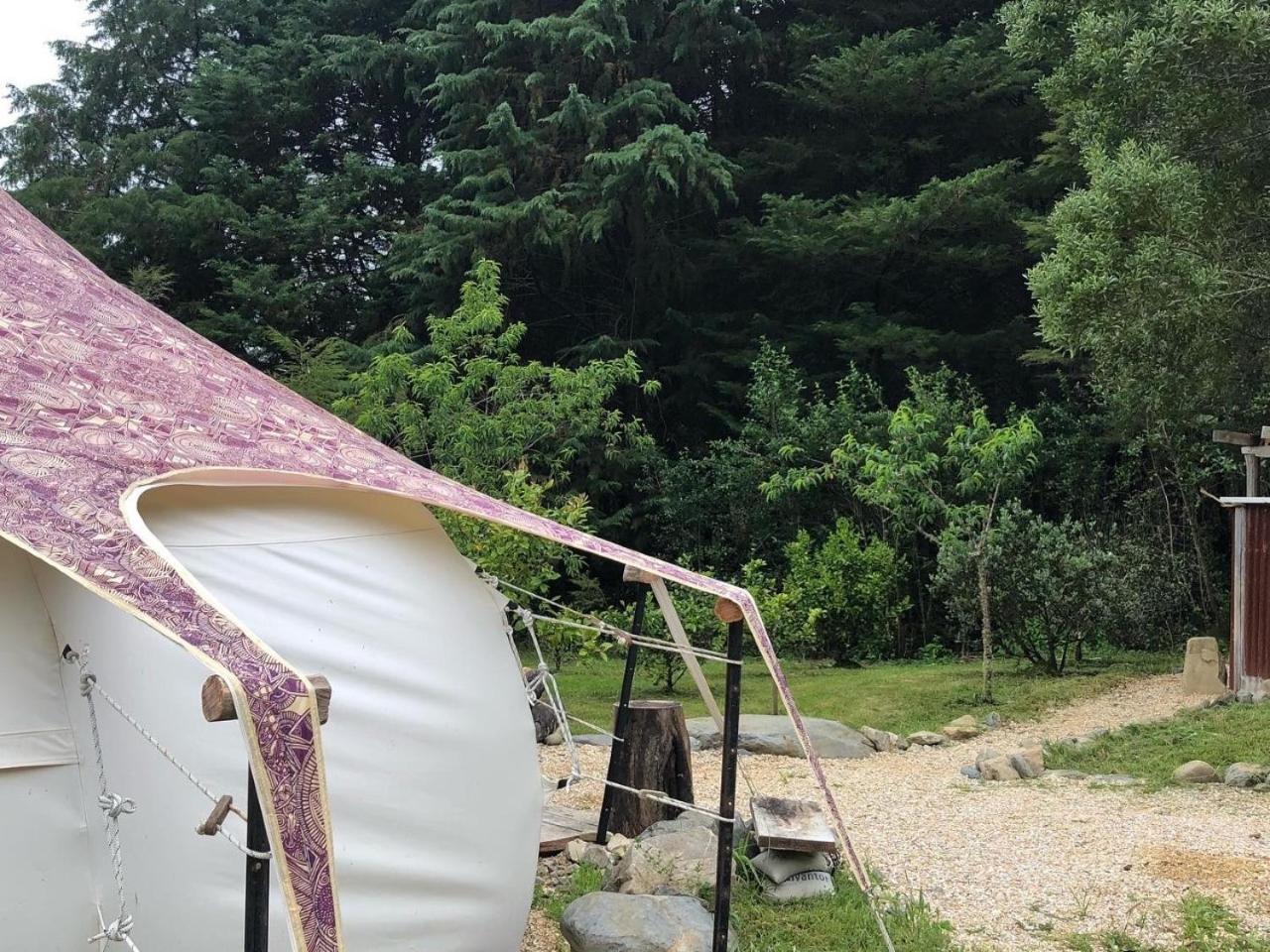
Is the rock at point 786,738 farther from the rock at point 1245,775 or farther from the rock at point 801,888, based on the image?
the rock at point 801,888

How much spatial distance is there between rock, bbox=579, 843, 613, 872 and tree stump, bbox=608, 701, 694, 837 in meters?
0.36

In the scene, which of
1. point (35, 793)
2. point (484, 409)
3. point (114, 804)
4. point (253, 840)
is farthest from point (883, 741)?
point (253, 840)

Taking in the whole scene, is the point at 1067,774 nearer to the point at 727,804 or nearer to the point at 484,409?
the point at 727,804

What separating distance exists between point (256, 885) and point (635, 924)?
2.20 meters

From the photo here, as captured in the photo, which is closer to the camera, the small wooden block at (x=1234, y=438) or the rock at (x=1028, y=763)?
the rock at (x=1028, y=763)

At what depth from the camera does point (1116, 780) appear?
7164 mm

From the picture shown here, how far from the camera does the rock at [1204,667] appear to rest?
988 cm

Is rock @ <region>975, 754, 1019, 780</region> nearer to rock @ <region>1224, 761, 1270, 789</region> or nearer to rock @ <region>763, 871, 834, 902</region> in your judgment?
rock @ <region>1224, 761, 1270, 789</region>

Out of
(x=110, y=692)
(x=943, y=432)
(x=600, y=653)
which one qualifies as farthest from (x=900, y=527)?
(x=110, y=692)

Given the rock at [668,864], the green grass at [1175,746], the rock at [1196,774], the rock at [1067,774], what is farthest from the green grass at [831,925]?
the green grass at [1175,746]

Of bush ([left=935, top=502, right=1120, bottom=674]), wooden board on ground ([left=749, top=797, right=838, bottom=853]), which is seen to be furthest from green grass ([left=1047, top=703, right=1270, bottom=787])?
wooden board on ground ([left=749, top=797, right=838, bottom=853])

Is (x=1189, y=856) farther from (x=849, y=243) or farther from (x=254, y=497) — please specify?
(x=849, y=243)

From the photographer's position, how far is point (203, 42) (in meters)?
19.2

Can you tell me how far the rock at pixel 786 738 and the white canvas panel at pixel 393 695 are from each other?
4582 mm
